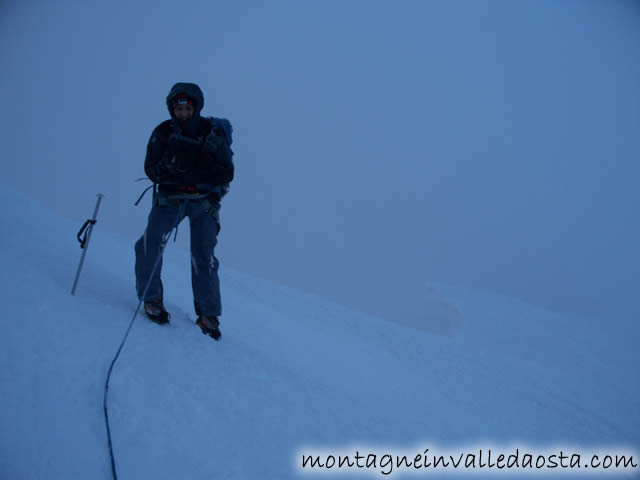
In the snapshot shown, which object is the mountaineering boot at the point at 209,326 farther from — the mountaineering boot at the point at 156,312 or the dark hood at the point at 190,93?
the dark hood at the point at 190,93

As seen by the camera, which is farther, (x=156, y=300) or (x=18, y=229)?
(x=18, y=229)

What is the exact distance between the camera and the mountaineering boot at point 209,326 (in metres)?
→ 2.75

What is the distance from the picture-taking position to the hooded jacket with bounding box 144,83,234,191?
2.70 meters

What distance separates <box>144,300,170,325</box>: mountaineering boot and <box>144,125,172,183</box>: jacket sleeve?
3.03 feet

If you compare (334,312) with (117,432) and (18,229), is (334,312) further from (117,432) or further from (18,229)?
(117,432)

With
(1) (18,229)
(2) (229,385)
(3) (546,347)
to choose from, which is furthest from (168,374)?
(3) (546,347)

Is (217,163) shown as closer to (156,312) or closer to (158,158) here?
(158,158)

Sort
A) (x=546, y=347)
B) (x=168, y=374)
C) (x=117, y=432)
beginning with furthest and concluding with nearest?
(x=546, y=347), (x=168, y=374), (x=117, y=432)

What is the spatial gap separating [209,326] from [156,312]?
1.32 ft

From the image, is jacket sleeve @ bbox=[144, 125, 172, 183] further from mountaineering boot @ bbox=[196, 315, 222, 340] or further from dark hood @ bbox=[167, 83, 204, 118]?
mountaineering boot @ bbox=[196, 315, 222, 340]

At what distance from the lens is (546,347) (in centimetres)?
1096

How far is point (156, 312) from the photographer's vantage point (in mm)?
2635

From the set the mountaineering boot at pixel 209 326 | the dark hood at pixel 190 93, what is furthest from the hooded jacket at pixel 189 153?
the mountaineering boot at pixel 209 326

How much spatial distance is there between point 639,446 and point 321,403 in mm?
6958
